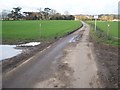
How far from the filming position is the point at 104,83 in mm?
10961

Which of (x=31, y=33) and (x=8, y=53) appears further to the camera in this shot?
(x=31, y=33)

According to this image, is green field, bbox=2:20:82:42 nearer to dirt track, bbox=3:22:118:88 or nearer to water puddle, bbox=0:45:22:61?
water puddle, bbox=0:45:22:61

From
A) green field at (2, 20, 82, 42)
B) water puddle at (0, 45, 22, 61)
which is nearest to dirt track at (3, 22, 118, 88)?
water puddle at (0, 45, 22, 61)

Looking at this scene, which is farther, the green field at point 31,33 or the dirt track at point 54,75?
the green field at point 31,33

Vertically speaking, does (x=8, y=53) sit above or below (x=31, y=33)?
below

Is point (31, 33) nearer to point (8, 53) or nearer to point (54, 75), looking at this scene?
point (8, 53)

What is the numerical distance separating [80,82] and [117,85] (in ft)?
4.92

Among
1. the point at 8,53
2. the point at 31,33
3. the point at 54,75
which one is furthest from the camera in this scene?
the point at 31,33

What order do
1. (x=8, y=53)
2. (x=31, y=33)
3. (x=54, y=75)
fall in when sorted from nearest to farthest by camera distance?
1. (x=54, y=75)
2. (x=8, y=53)
3. (x=31, y=33)

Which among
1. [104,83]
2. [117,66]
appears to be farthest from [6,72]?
[117,66]

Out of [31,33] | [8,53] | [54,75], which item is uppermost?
[31,33]

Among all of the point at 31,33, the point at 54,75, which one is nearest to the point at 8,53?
the point at 54,75

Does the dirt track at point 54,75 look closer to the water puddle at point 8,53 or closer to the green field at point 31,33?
the water puddle at point 8,53

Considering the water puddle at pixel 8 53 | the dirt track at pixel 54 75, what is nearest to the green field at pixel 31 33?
the water puddle at pixel 8 53
